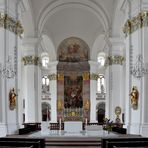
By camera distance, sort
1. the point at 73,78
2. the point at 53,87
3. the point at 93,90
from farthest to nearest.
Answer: the point at 73,78, the point at 53,87, the point at 93,90

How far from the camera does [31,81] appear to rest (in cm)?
2367

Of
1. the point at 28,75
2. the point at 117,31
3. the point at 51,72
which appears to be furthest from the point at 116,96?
the point at 51,72

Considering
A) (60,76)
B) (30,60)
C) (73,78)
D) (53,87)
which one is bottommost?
(53,87)

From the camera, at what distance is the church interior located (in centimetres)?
→ 1514

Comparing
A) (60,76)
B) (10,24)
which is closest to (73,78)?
(60,76)

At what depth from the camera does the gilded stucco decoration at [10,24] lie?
50.3 feet

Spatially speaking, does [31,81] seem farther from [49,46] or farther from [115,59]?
[49,46]

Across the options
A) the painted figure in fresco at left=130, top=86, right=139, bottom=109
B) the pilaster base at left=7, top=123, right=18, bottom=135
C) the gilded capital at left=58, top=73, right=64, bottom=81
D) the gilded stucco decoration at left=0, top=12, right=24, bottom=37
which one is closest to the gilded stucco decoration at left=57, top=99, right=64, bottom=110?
the gilded capital at left=58, top=73, right=64, bottom=81

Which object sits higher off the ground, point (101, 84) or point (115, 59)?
point (115, 59)

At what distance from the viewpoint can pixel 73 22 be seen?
96.4 feet

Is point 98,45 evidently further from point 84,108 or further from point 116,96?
point 116,96

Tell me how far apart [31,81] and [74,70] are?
30.1 ft

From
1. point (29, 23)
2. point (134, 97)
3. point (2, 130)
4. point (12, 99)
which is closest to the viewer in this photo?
point (2, 130)

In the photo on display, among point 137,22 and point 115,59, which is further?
point 115,59
